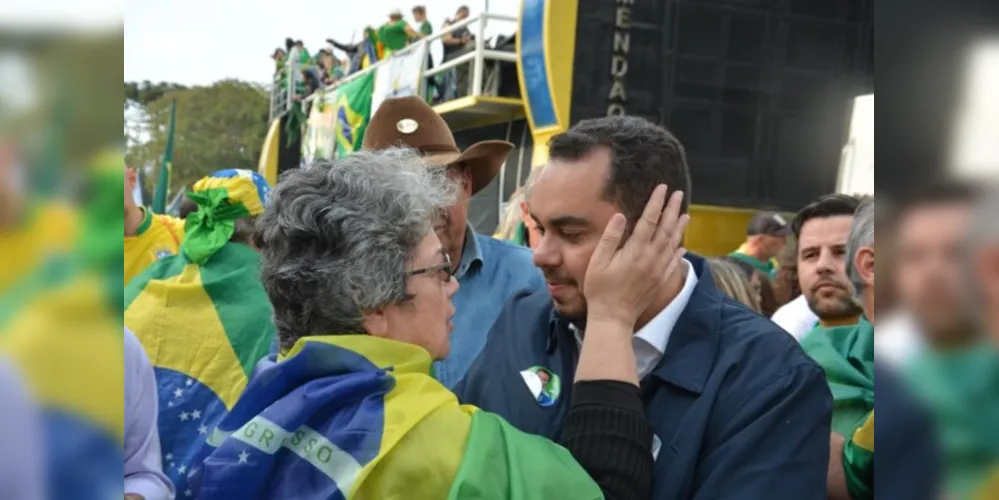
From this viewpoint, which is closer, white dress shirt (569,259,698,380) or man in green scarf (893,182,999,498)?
man in green scarf (893,182,999,498)

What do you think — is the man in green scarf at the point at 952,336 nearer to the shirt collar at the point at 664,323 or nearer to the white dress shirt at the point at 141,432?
the shirt collar at the point at 664,323

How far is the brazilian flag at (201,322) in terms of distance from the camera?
3.04 m

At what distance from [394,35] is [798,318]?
11.4m

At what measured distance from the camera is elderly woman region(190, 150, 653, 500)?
1370mm

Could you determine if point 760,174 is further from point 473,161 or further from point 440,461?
point 440,461

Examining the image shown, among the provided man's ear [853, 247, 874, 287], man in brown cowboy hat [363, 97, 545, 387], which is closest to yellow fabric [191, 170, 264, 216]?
man in brown cowboy hat [363, 97, 545, 387]

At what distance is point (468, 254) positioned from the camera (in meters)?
2.95

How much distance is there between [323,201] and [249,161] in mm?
36128

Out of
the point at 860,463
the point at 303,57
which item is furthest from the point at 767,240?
the point at 303,57

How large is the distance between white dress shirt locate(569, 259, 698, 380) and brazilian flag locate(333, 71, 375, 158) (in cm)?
1322

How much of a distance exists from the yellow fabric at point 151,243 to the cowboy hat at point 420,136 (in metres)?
1.24

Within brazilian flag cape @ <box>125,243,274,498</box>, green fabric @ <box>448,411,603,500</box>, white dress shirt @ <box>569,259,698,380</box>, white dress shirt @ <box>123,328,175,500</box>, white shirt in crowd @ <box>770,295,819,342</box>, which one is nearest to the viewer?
green fabric @ <box>448,411,603,500</box>

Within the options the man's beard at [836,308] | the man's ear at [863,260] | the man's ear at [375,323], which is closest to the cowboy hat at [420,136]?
the man's beard at [836,308]

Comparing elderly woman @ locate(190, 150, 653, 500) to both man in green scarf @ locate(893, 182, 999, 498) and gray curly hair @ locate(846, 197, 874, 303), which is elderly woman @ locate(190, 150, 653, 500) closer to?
gray curly hair @ locate(846, 197, 874, 303)
